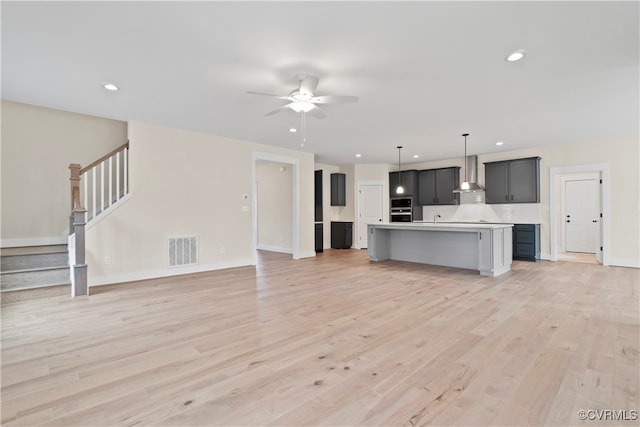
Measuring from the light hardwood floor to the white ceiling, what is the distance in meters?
2.66

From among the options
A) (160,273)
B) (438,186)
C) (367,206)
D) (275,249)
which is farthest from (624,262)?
(160,273)

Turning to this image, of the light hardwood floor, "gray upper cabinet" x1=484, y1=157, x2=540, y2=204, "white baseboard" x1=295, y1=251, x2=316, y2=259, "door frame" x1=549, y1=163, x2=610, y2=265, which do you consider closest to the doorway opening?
→ "white baseboard" x1=295, y1=251, x2=316, y2=259

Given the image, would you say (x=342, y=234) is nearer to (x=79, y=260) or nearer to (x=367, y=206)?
(x=367, y=206)

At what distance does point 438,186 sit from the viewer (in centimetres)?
853

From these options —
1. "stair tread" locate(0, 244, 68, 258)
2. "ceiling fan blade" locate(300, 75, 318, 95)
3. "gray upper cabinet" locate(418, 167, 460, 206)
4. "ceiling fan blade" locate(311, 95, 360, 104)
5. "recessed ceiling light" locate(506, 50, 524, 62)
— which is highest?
"recessed ceiling light" locate(506, 50, 524, 62)

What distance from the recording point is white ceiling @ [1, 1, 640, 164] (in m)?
2.31

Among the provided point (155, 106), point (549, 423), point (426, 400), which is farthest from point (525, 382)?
point (155, 106)

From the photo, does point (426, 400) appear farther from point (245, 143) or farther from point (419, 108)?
point (245, 143)

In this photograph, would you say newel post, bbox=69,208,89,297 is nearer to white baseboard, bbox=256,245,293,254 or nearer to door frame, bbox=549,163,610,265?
white baseboard, bbox=256,245,293,254

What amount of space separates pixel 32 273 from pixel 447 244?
682 cm

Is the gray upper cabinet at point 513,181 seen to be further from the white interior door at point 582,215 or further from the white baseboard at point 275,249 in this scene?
the white baseboard at point 275,249

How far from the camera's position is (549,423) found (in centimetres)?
161

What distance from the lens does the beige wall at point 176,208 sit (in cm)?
485

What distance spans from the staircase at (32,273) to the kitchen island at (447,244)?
5548 millimetres
